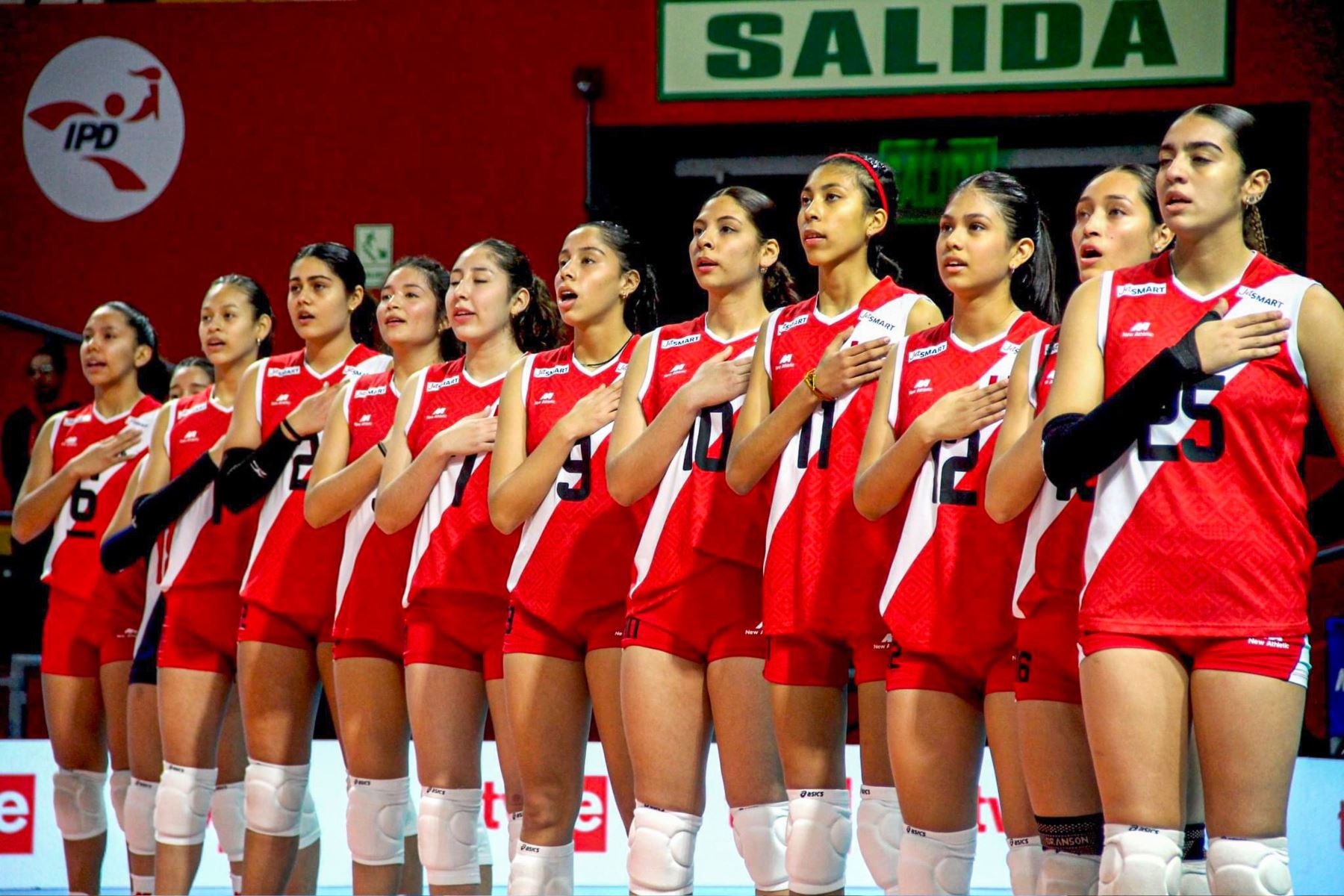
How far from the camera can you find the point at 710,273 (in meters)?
3.58

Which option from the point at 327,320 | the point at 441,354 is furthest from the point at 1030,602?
the point at 327,320

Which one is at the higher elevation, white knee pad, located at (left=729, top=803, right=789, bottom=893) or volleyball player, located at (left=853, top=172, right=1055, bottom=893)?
volleyball player, located at (left=853, top=172, right=1055, bottom=893)

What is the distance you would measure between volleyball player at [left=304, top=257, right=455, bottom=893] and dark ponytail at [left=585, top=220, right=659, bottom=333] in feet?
2.14

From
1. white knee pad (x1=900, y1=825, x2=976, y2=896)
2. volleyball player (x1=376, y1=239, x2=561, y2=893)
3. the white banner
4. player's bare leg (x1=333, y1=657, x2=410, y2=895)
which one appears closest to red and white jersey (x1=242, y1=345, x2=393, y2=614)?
player's bare leg (x1=333, y1=657, x2=410, y2=895)

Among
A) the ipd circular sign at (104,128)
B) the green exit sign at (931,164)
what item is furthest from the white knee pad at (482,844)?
the ipd circular sign at (104,128)

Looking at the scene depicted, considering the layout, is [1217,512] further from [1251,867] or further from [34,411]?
[34,411]

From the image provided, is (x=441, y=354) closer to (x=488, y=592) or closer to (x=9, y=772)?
(x=488, y=592)

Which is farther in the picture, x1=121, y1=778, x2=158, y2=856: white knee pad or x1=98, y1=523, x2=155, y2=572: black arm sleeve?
x1=121, y1=778, x2=158, y2=856: white knee pad

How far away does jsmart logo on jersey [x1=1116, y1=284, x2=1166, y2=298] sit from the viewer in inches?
106

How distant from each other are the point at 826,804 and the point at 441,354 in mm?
1900

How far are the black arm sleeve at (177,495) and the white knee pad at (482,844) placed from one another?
126 centimetres

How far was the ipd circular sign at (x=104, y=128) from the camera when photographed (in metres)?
9.34

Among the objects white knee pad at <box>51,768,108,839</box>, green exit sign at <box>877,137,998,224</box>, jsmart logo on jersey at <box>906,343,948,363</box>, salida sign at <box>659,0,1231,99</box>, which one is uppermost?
salida sign at <box>659,0,1231,99</box>

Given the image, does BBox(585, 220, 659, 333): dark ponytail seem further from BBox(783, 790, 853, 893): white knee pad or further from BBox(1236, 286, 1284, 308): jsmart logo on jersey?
BBox(1236, 286, 1284, 308): jsmart logo on jersey
